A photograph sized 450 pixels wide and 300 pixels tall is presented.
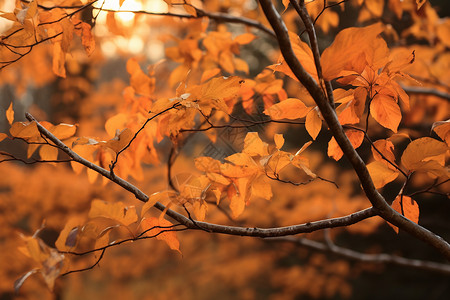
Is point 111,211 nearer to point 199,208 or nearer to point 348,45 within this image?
point 199,208

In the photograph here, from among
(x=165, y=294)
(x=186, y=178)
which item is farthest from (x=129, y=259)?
(x=186, y=178)

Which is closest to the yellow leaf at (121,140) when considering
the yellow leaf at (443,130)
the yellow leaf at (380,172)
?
the yellow leaf at (380,172)

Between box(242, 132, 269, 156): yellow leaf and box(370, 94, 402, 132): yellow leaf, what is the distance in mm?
240

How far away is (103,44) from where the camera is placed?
400cm

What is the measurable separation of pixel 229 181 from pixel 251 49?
5.63 m

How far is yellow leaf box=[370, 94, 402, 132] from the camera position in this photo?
75cm

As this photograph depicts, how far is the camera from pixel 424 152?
0.67 metres

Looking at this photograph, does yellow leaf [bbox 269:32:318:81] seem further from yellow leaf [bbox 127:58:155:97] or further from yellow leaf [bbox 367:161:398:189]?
yellow leaf [bbox 127:58:155:97]

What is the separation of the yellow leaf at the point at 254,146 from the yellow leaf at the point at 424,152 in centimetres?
28

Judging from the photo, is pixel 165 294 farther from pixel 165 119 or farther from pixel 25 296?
pixel 165 119

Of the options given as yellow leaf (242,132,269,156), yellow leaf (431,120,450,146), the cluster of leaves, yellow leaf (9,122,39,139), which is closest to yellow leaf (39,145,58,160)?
the cluster of leaves

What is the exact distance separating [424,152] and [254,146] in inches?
13.0

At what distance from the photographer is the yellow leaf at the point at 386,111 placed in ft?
2.45

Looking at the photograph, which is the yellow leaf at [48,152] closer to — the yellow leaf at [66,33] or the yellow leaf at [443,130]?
the yellow leaf at [66,33]
